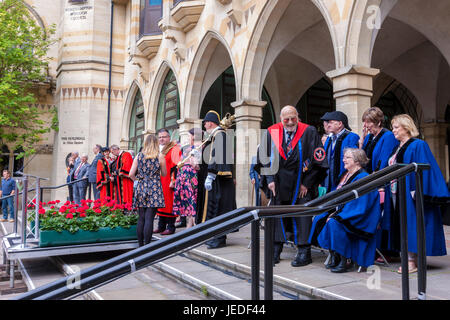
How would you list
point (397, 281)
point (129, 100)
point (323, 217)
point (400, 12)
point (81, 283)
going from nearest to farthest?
point (81, 283) → point (397, 281) → point (323, 217) → point (400, 12) → point (129, 100)

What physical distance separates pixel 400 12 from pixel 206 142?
21.7 ft

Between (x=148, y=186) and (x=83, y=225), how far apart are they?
1275 mm

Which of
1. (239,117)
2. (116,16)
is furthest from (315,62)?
(116,16)

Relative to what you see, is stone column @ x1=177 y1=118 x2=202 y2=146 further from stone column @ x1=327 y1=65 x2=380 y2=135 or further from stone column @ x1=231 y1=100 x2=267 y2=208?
stone column @ x1=327 y1=65 x2=380 y2=135

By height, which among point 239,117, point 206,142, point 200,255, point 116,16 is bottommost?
point 200,255

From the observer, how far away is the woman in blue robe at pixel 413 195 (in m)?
3.81

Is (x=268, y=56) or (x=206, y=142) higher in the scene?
(x=268, y=56)

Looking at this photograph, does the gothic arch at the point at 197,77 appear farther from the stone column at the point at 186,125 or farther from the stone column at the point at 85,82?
the stone column at the point at 85,82

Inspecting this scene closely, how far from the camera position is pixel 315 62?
41.2ft

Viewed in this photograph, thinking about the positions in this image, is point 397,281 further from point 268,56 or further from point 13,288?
point 268,56

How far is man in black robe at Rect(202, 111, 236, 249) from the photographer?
554cm

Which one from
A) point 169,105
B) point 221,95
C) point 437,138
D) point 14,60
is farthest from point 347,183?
point 14,60

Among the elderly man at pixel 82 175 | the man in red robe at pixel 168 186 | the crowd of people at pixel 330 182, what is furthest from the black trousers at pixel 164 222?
the elderly man at pixel 82 175

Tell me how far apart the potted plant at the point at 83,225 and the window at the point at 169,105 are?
7905mm
